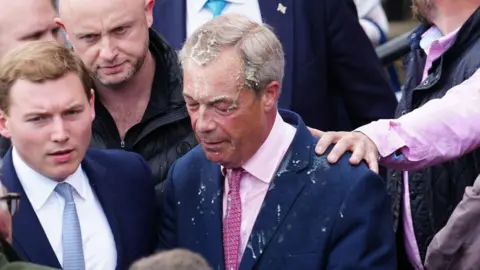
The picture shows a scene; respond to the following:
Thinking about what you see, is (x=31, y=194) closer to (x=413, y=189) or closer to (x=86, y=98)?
(x=86, y=98)

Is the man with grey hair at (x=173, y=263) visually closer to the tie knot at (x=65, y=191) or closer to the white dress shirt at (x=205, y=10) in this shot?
the tie knot at (x=65, y=191)

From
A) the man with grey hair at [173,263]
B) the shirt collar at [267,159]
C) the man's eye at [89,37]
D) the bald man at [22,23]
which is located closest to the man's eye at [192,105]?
the shirt collar at [267,159]

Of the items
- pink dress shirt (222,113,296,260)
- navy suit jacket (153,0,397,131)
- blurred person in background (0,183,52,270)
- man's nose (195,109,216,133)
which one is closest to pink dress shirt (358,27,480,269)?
pink dress shirt (222,113,296,260)

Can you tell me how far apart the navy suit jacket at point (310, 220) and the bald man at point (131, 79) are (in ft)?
1.89

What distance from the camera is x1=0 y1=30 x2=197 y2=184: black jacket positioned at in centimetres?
518

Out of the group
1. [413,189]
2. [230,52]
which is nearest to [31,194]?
[230,52]

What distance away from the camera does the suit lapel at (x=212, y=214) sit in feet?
14.9

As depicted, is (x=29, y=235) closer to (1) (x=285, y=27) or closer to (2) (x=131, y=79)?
(2) (x=131, y=79)

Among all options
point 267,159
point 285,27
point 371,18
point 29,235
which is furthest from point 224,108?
point 371,18

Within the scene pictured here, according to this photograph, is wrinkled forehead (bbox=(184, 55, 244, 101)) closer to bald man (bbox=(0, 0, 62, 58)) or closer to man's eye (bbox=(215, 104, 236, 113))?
man's eye (bbox=(215, 104, 236, 113))

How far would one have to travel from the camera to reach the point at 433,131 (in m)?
4.79

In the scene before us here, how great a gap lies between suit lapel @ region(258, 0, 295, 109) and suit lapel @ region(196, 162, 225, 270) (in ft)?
3.82

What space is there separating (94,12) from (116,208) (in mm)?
825

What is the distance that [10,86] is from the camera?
14.6 ft
